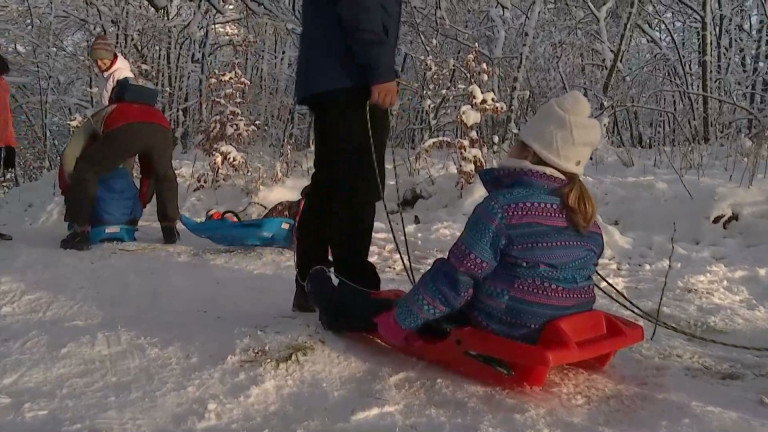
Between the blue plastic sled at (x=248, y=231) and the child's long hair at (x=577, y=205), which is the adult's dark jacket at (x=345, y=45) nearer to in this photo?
the child's long hair at (x=577, y=205)

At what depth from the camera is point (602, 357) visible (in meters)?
2.05

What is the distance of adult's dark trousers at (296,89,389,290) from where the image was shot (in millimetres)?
2318

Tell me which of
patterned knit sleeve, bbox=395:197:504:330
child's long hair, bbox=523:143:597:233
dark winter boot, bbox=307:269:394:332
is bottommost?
dark winter boot, bbox=307:269:394:332

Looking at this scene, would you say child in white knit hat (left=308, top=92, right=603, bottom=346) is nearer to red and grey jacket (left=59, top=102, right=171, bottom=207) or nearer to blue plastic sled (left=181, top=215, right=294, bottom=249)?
blue plastic sled (left=181, top=215, right=294, bottom=249)

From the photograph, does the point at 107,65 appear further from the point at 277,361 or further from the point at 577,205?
the point at 577,205

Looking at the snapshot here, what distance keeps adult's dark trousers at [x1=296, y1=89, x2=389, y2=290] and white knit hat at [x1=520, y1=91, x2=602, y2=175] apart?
0.62 m

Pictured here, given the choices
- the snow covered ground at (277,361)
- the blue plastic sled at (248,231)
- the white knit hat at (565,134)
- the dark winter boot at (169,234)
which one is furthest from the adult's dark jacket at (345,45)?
the dark winter boot at (169,234)

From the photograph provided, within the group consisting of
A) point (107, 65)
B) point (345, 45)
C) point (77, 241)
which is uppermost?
point (345, 45)

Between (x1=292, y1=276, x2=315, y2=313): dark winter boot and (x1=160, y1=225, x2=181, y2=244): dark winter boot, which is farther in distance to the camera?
(x1=160, y1=225, x2=181, y2=244): dark winter boot

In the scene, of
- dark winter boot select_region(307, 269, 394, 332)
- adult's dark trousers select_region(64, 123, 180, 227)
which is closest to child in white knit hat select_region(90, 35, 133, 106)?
adult's dark trousers select_region(64, 123, 180, 227)

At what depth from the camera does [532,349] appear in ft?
5.89

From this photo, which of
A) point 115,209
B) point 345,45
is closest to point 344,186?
point 345,45

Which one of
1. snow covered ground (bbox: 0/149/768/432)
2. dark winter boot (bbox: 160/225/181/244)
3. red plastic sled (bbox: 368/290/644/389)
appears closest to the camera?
snow covered ground (bbox: 0/149/768/432)

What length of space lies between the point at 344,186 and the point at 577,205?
Answer: 2.78 ft
